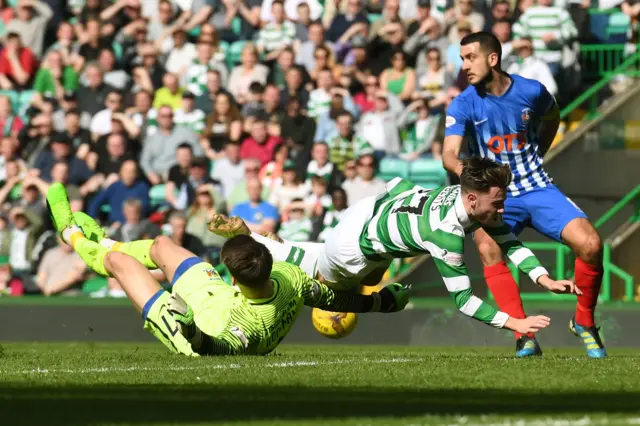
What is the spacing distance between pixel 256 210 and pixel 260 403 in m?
9.66

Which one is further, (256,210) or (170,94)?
(170,94)

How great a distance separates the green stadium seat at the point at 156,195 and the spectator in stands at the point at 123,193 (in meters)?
0.29

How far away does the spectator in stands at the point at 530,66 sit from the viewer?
15648 millimetres

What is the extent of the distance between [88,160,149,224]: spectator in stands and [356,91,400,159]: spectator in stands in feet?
9.03

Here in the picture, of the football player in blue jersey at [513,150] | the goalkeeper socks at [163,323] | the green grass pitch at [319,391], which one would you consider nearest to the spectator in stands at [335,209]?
the football player in blue jersey at [513,150]

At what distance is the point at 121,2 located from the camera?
67.0ft

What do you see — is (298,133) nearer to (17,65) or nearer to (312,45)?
(312,45)

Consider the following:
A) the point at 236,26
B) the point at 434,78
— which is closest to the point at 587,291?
the point at 434,78

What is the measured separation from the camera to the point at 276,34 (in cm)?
1883

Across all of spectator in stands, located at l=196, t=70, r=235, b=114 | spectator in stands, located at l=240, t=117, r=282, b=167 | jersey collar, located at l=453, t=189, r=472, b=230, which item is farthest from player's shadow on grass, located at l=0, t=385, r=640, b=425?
spectator in stands, located at l=196, t=70, r=235, b=114

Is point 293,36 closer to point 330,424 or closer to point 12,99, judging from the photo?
point 12,99

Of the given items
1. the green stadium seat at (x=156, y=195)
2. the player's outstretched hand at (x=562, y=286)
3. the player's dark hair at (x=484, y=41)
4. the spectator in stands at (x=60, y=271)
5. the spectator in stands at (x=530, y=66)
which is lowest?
the spectator in stands at (x=60, y=271)

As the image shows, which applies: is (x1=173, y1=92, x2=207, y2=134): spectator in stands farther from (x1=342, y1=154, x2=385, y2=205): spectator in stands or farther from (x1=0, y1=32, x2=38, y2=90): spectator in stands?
(x1=342, y1=154, x2=385, y2=205): spectator in stands

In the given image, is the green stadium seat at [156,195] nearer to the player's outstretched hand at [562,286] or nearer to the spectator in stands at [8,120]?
the spectator in stands at [8,120]
